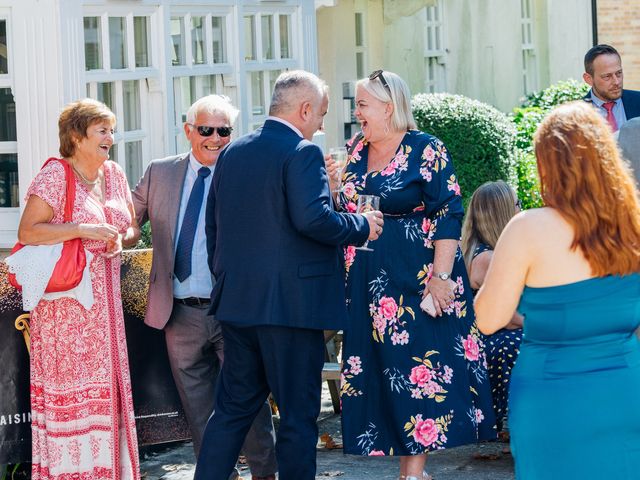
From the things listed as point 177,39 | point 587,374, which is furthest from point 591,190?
point 177,39

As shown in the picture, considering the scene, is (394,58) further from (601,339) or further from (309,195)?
(601,339)

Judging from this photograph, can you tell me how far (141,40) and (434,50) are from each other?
8.99 m

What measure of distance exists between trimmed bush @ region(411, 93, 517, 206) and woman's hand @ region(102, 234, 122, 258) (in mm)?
6651

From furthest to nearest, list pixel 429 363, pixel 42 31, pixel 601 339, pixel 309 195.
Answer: pixel 42 31
pixel 429 363
pixel 309 195
pixel 601 339

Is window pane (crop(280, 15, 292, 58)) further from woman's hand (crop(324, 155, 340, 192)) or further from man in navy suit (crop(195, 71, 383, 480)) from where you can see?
man in navy suit (crop(195, 71, 383, 480))

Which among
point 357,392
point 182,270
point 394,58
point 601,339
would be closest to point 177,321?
point 182,270

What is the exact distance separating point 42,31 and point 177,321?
1998 millimetres

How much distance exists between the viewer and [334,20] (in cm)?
1359

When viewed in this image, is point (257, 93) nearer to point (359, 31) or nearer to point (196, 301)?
point (196, 301)

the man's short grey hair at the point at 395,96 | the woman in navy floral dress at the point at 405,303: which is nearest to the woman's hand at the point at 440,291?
the woman in navy floral dress at the point at 405,303

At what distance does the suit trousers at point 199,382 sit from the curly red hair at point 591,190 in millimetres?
2564

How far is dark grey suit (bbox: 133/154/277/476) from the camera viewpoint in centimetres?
655

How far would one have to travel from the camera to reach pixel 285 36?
10.2 m

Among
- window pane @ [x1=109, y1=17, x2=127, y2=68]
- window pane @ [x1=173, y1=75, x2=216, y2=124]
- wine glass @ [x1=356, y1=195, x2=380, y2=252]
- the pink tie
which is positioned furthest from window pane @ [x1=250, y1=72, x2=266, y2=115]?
wine glass @ [x1=356, y1=195, x2=380, y2=252]
